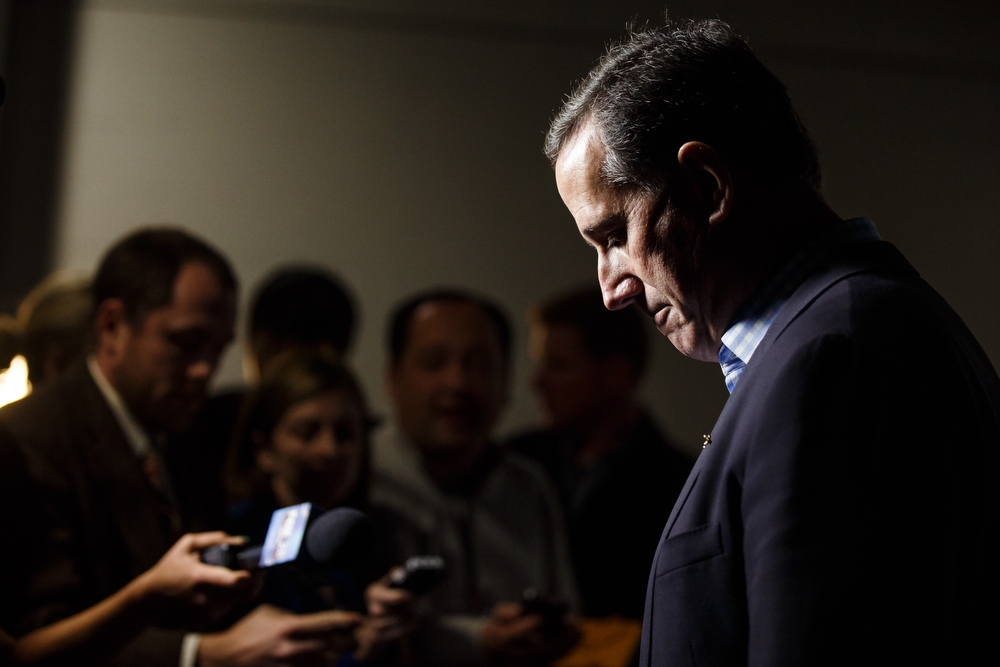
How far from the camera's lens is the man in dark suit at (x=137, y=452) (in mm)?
1764

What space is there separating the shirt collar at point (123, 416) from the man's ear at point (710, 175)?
1427 millimetres

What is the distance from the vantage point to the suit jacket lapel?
1.81 metres

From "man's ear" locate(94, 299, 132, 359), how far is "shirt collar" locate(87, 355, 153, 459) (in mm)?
45

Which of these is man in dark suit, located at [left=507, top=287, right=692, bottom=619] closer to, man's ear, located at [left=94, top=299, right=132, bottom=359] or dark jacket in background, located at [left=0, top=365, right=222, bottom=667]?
man's ear, located at [left=94, top=299, right=132, bottom=359]

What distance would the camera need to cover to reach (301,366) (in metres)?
2.74

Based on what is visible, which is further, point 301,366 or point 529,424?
point 529,424

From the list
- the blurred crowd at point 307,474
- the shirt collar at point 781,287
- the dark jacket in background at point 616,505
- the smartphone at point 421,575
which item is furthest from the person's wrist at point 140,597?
the dark jacket in background at point 616,505

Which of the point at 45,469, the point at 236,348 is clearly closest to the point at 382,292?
the point at 236,348

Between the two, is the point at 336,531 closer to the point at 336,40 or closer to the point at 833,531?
the point at 833,531

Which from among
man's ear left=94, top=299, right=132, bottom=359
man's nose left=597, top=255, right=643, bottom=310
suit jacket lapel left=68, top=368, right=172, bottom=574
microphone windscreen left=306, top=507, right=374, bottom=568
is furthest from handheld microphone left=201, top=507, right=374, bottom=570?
man's ear left=94, top=299, right=132, bottom=359

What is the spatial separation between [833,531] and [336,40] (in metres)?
3.13

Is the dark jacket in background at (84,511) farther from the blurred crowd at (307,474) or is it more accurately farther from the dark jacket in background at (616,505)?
the dark jacket in background at (616,505)

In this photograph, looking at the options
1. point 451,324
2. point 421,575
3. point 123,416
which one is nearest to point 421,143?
point 451,324

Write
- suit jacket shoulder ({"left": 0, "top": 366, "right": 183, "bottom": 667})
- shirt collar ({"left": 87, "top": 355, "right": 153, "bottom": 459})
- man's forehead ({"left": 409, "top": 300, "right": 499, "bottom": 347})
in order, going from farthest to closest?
man's forehead ({"left": 409, "top": 300, "right": 499, "bottom": 347}) < shirt collar ({"left": 87, "top": 355, "right": 153, "bottom": 459}) < suit jacket shoulder ({"left": 0, "top": 366, "right": 183, "bottom": 667})
